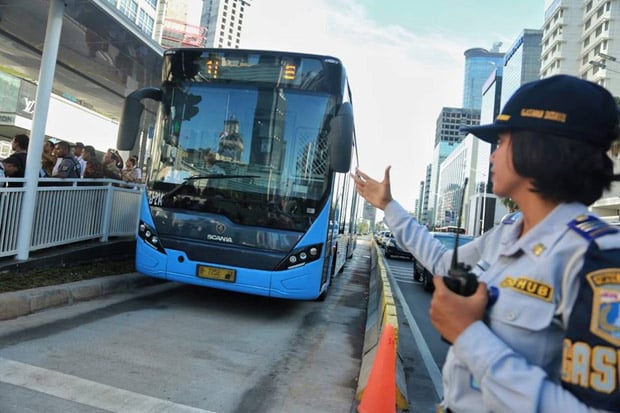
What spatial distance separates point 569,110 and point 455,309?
616mm

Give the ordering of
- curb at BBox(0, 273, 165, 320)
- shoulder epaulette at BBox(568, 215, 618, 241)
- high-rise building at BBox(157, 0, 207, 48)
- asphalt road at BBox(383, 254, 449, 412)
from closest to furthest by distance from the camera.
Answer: shoulder epaulette at BBox(568, 215, 618, 241)
asphalt road at BBox(383, 254, 449, 412)
curb at BBox(0, 273, 165, 320)
high-rise building at BBox(157, 0, 207, 48)

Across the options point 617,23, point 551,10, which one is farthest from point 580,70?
point 551,10

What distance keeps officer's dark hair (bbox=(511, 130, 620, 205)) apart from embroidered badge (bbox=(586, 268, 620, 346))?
0.98 feet

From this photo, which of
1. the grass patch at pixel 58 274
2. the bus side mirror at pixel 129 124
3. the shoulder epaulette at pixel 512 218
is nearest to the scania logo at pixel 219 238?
the bus side mirror at pixel 129 124

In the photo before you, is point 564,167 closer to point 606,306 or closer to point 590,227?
point 590,227

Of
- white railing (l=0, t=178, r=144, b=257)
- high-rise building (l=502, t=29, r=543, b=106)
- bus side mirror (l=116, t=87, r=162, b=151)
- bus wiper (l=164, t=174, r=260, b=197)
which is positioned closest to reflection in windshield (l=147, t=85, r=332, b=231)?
bus wiper (l=164, t=174, r=260, b=197)

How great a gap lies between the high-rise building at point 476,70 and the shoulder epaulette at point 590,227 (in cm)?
17539

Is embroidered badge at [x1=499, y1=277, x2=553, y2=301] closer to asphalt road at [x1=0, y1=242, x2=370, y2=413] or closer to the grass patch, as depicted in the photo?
asphalt road at [x1=0, y1=242, x2=370, y2=413]

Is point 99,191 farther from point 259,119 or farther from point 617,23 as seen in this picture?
point 617,23

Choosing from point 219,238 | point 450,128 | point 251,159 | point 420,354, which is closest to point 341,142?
point 251,159

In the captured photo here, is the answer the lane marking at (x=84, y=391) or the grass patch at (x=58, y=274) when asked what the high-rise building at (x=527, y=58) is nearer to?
the grass patch at (x=58, y=274)

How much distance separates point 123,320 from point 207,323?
3.57ft

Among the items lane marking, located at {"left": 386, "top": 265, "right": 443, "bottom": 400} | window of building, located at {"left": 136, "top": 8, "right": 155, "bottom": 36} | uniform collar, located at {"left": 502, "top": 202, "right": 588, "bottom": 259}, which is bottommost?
lane marking, located at {"left": 386, "top": 265, "right": 443, "bottom": 400}

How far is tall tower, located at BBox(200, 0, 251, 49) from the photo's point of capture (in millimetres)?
161000
